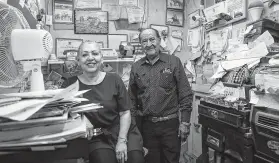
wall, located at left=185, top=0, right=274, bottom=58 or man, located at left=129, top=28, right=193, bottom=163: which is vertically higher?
wall, located at left=185, top=0, right=274, bottom=58

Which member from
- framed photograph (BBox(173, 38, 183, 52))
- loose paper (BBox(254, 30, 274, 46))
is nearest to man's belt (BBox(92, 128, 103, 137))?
loose paper (BBox(254, 30, 274, 46))

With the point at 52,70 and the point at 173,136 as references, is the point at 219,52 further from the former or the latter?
the point at 52,70

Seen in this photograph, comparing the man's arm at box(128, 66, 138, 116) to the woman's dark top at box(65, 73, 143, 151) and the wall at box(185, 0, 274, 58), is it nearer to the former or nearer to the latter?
the woman's dark top at box(65, 73, 143, 151)

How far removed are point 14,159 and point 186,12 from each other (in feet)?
10.0

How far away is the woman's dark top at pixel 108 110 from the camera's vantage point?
1.38m

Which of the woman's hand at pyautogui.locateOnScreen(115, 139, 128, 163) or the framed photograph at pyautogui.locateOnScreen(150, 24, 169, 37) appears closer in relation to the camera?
the woman's hand at pyautogui.locateOnScreen(115, 139, 128, 163)

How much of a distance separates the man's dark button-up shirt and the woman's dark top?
0.54 m

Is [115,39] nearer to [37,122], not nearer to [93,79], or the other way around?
[93,79]

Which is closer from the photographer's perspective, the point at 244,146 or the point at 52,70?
the point at 244,146

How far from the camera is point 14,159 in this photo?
593 millimetres

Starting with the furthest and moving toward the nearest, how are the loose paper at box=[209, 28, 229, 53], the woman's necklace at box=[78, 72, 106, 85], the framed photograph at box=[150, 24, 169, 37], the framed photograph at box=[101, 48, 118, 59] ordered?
the framed photograph at box=[150, 24, 169, 37] → the framed photograph at box=[101, 48, 118, 59] → the loose paper at box=[209, 28, 229, 53] → the woman's necklace at box=[78, 72, 106, 85]

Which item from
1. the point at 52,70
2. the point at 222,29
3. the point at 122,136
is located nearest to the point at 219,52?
the point at 222,29

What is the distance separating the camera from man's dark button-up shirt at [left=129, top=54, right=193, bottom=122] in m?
2.03

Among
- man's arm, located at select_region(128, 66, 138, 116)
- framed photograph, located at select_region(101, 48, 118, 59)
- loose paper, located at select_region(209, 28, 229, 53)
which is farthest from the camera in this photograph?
framed photograph, located at select_region(101, 48, 118, 59)
